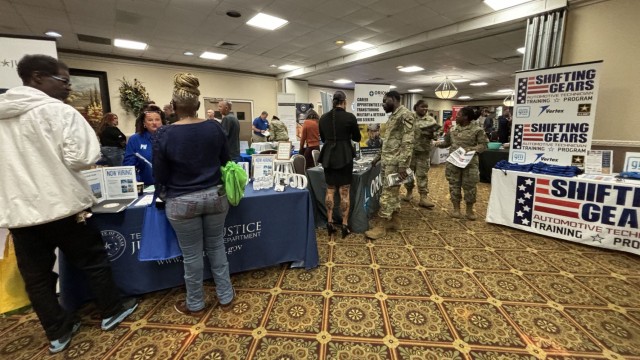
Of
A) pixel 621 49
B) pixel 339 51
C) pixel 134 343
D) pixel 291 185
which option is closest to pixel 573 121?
pixel 621 49

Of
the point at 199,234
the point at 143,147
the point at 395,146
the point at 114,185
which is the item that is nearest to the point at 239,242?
the point at 199,234

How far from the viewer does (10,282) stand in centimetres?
156

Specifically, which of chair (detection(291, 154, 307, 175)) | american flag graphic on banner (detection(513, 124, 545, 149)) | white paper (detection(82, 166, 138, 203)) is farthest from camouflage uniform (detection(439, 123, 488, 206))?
white paper (detection(82, 166, 138, 203))

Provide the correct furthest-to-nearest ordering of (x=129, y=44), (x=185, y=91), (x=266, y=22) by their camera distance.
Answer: (x=129, y=44) < (x=266, y=22) < (x=185, y=91)

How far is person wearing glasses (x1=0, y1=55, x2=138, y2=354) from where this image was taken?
1312 millimetres

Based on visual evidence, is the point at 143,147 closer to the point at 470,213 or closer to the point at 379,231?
the point at 379,231

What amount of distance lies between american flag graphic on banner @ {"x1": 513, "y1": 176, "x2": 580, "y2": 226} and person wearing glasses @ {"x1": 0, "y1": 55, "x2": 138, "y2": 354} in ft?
13.1

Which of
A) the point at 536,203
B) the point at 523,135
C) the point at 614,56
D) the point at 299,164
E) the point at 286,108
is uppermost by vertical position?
the point at 614,56

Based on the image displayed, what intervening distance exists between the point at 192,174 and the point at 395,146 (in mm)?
2096

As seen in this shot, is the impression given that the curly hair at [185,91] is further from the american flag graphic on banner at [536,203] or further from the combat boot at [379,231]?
the american flag graphic on banner at [536,203]

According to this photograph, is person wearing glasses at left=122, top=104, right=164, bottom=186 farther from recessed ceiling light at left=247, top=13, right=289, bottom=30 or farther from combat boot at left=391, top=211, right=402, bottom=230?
recessed ceiling light at left=247, top=13, right=289, bottom=30

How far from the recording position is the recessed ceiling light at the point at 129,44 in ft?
19.7

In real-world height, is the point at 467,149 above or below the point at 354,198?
above

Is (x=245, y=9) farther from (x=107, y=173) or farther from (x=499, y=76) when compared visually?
(x=499, y=76)
